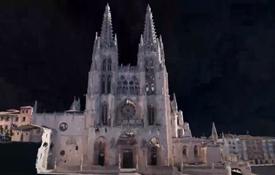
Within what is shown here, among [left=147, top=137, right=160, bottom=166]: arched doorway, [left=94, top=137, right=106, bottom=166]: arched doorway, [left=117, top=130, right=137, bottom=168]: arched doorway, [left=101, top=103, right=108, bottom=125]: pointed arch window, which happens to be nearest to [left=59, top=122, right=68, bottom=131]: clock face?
[left=94, top=137, right=106, bottom=166]: arched doorway

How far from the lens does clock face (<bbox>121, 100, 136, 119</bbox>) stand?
43.1 meters

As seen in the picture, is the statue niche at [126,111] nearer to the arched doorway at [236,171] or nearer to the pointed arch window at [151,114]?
the pointed arch window at [151,114]

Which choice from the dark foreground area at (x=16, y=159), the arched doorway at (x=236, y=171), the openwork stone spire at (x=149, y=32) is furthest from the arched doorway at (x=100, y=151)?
the dark foreground area at (x=16, y=159)

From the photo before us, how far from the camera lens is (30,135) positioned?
38219mm

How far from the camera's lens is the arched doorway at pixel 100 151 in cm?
4000

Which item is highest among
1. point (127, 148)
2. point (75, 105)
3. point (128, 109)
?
point (75, 105)

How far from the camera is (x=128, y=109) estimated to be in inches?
1704

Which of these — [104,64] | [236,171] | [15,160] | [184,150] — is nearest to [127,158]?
[184,150]

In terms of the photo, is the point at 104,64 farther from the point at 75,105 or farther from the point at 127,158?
the point at 127,158

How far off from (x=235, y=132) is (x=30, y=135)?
45302mm

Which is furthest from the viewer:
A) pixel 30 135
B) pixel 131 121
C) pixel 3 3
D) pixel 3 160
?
pixel 131 121

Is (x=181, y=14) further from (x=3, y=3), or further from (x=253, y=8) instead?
(x=3, y=3)

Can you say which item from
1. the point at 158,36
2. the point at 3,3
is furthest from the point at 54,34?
the point at 158,36

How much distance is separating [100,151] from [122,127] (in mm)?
4146
